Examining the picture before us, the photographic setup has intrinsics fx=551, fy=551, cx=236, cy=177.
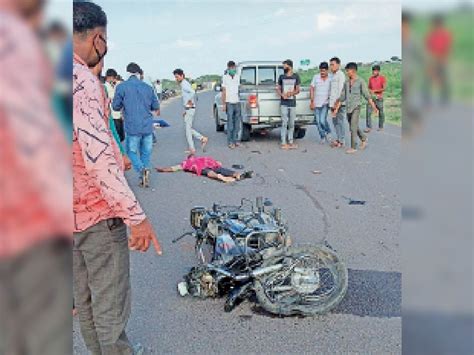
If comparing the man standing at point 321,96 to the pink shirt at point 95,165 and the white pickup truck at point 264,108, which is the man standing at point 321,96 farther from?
the pink shirt at point 95,165

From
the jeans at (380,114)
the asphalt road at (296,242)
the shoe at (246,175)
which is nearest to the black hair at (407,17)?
the asphalt road at (296,242)

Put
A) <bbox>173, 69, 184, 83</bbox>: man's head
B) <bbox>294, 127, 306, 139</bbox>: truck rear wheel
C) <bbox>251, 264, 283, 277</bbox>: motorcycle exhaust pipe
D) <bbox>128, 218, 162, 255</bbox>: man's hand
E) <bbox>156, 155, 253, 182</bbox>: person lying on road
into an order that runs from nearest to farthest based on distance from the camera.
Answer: <bbox>128, 218, 162, 255</bbox>: man's hand < <bbox>251, 264, 283, 277</bbox>: motorcycle exhaust pipe < <bbox>156, 155, 253, 182</bbox>: person lying on road < <bbox>173, 69, 184, 83</bbox>: man's head < <bbox>294, 127, 306, 139</bbox>: truck rear wheel

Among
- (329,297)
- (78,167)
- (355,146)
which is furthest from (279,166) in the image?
(78,167)

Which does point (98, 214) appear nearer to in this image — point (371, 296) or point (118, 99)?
point (371, 296)

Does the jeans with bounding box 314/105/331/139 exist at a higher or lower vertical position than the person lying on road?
higher

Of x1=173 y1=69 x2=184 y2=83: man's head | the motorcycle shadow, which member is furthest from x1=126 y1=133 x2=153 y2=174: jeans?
the motorcycle shadow

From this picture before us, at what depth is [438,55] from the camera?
0.98 meters

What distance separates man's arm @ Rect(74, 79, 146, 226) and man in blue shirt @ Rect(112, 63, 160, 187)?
616cm

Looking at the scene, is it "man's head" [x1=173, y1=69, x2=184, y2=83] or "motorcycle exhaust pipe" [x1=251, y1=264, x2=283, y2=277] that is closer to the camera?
"motorcycle exhaust pipe" [x1=251, y1=264, x2=283, y2=277]

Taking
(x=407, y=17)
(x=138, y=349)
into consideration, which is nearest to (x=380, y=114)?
(x=138, y=349)

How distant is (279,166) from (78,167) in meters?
8.36

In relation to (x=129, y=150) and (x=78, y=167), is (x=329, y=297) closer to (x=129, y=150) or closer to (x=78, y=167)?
(x=78, y=167)

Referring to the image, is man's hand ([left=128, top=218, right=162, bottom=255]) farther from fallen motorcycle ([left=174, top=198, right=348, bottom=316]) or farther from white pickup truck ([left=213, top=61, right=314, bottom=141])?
white pickup truck ([left=213, top=61, right=314, bottom=141])

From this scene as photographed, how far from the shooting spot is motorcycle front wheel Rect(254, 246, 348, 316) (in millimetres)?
4039
